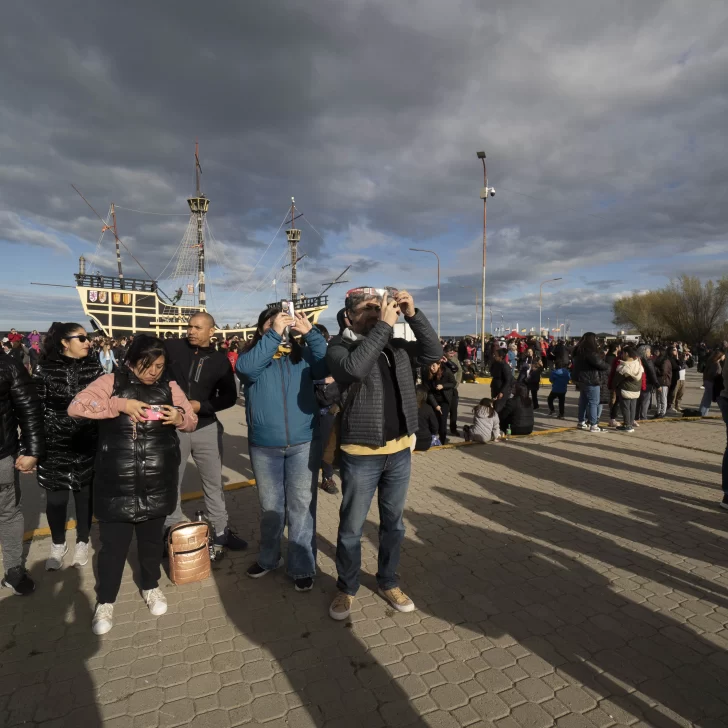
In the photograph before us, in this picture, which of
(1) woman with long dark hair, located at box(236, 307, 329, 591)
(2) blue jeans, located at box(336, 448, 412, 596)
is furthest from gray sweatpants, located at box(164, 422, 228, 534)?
(2) blue jeans, located at box(336, 448, 412, 596)

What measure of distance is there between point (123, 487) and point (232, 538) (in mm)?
1392

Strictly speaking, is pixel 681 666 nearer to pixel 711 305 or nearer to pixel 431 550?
pixel 431 550

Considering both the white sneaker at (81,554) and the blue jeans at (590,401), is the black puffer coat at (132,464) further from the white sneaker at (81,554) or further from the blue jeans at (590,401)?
the blue jeans at (590,401)

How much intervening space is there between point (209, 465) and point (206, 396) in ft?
1.95

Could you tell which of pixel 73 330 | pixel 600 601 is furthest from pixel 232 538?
pixel 600 601

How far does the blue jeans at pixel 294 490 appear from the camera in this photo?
317 centimetres

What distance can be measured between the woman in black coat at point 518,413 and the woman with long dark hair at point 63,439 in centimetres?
654

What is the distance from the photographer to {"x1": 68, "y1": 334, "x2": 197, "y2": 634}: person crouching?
2.74 metres

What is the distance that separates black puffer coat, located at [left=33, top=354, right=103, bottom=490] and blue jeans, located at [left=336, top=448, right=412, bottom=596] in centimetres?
215

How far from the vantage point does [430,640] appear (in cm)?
271

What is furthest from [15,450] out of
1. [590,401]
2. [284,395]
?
[590,401]

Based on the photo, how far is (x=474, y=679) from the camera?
2393mm

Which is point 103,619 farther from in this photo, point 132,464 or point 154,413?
point 154,413

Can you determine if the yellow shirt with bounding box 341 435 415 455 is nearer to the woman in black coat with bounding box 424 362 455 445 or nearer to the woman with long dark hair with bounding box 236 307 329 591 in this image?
the woman with long dark hair with bounding box 236 307 329 591
